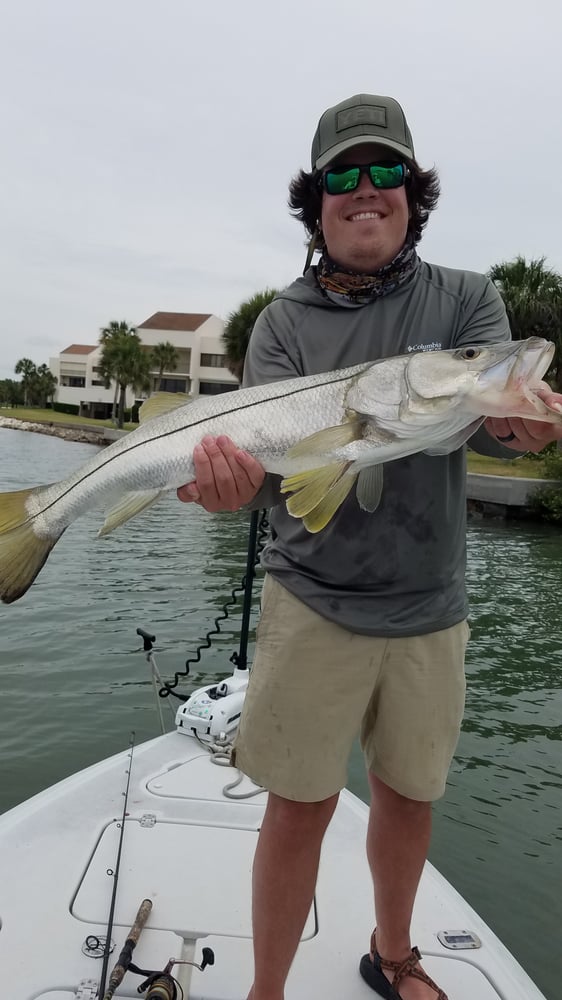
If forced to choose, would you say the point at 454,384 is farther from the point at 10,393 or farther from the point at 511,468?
the point at 10,393

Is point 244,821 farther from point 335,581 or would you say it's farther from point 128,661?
point 128,661

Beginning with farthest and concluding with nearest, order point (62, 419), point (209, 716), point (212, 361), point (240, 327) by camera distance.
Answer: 1. point (62, 419)
2. point (212, 361)
3. point (240, 327)
4. point (209, 716)

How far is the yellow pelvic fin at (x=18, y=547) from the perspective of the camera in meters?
2.48

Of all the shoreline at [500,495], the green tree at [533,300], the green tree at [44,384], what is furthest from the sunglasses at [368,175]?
the green tree at [44,384]

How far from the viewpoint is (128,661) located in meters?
8.55

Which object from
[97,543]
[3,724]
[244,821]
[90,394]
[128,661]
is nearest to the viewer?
[244,821]

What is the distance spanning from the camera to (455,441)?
229cm

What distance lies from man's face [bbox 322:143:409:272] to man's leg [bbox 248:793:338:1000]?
73.1 inches

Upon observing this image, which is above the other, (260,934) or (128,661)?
(260,934)

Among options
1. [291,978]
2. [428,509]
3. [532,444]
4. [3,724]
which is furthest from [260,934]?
[3,724]

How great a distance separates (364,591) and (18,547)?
4.14 ft

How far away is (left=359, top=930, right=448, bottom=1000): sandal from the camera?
2.51 meters

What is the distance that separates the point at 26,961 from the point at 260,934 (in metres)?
0.96

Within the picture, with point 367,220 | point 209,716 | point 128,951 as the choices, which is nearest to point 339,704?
point 128,951
